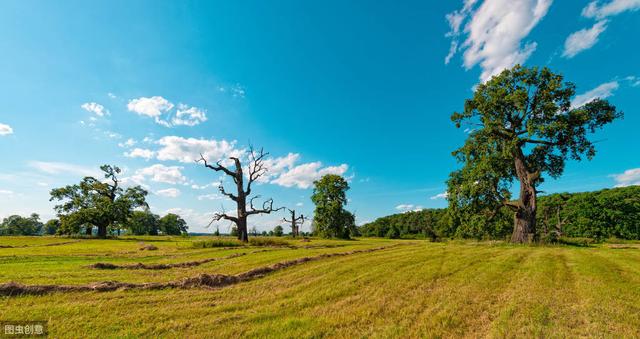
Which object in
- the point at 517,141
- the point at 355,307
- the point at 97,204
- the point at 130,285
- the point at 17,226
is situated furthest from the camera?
the point at 17,226

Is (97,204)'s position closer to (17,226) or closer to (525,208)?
(525,208)

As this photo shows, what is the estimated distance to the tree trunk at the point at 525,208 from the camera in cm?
2226

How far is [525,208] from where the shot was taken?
74.8 feet

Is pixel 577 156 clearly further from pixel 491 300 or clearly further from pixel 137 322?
pixel 137 322

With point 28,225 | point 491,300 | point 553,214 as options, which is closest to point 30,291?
point 491,300

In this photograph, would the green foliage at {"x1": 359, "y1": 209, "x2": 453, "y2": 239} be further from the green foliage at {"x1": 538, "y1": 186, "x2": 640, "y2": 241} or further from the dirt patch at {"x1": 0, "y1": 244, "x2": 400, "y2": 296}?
the dirt patch at {"x1": 0, "y1": 244, "x2": 400, "y2": 296}

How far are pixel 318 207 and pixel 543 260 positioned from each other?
39.4m

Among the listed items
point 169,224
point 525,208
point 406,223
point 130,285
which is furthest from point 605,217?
point 169,224

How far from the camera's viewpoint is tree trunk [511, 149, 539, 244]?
22258 millimetres

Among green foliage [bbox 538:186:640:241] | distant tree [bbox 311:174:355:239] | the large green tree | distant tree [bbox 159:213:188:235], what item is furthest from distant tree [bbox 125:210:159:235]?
green foliage [bbox 538:186:640:241]

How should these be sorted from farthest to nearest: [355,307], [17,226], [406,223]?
[406,223] < [17,226] < [355,307]

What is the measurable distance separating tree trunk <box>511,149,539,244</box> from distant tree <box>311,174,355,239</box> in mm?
29576

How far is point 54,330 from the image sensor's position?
4457 millimetres

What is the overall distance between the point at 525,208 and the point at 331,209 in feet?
99.8
